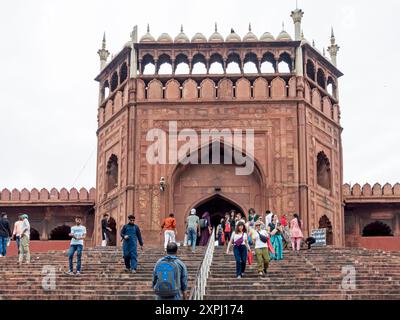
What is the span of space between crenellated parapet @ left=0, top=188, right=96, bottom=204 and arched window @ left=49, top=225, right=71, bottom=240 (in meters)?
1.11

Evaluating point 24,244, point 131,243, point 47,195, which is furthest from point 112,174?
point 131,243

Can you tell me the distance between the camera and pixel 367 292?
11727 millimetres

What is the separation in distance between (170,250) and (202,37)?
55.6ft

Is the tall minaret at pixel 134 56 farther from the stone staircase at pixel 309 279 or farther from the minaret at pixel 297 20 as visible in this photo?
the stone staircase at pixel 309 279

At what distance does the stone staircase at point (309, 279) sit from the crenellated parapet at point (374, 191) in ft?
33.3

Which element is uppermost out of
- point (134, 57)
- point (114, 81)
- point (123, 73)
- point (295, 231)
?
point (134, 57)

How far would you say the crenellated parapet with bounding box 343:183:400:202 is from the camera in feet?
86.3

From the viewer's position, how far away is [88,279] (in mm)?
12984

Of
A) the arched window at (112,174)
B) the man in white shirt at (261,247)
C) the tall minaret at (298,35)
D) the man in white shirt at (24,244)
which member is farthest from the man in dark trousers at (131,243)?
the tall minaret at (298,35)

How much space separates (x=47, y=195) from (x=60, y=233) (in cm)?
174

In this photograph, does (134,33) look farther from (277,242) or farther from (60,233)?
(277,242)
